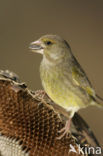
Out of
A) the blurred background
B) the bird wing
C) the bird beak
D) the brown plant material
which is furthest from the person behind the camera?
the blurred background

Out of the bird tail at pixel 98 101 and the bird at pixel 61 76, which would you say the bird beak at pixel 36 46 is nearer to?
the bird at pixel 61 76

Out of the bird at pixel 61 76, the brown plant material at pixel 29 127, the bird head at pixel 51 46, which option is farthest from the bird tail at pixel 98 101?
the brown plant material at pixel 29 127

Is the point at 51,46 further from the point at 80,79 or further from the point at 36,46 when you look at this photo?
the point at 80,79

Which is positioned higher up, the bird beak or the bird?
the bird beak

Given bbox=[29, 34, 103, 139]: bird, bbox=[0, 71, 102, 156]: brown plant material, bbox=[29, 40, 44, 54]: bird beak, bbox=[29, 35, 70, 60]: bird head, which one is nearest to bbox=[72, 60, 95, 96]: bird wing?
bbox=[29, 34, 103, 139]: bird

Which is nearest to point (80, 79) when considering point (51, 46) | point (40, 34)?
point (51, 46)

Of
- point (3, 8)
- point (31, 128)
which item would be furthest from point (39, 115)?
point (3, 8)

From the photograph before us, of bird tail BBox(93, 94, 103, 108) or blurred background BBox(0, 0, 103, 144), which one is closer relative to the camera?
bird tail BBox(93, 94, 103, 108)

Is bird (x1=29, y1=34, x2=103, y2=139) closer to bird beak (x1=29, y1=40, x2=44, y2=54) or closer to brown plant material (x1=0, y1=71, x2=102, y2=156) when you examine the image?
bird beak (x1=29, y1=40, x2=44, y2=54)
